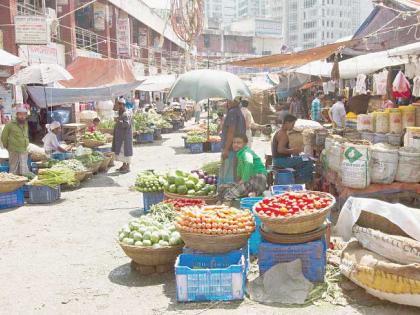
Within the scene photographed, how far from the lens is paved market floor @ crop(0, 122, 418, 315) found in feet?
15.3

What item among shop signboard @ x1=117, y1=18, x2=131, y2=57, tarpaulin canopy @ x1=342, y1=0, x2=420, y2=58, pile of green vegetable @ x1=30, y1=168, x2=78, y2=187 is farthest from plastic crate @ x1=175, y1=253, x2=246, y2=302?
shop signboard @ x1=117, y1=18, x2=131, y2=57

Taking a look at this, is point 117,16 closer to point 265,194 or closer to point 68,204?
point 68,204

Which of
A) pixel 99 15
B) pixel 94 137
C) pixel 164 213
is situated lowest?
pixel 164 213

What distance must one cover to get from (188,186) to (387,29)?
5970mm

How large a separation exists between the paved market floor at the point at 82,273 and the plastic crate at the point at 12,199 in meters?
0.20

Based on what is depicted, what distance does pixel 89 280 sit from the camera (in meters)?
5.45

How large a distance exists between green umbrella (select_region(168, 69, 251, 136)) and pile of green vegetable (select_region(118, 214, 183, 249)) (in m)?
4.05

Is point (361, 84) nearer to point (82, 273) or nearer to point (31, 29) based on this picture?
point (31, 29)

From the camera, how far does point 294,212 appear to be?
199 inches

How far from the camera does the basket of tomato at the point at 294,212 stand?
4875 mm

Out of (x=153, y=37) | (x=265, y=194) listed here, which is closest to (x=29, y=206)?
(x=265, y=194)

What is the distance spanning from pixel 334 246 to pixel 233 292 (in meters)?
1.85

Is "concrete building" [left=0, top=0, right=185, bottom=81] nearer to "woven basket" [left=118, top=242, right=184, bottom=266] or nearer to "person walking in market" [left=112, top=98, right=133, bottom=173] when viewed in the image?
"person walking in market" [left=112, top=98, right=133, bottom=173]

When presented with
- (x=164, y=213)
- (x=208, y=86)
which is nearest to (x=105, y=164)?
(x=208, y=86)
